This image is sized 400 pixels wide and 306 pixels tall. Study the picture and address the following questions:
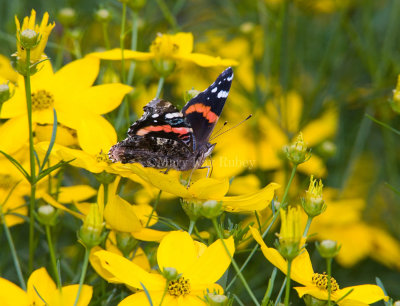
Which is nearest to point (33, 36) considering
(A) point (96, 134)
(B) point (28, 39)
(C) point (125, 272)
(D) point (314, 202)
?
(B) point (28, 39)

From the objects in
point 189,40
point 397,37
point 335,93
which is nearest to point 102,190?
point 189,40

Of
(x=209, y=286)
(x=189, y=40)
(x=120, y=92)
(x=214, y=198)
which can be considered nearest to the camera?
(x=209, y=286)

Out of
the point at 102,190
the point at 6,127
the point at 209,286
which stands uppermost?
the point at 6,127

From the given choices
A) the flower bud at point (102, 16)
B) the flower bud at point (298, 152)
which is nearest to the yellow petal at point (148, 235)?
the flower bud at point (298, 152)

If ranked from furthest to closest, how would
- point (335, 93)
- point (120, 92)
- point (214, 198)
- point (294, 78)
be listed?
point (294, 78), point (335, 93), point (120, 92), point (214, 198)

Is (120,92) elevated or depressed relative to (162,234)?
elevated

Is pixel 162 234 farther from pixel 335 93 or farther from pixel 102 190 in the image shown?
pixel 335 93
